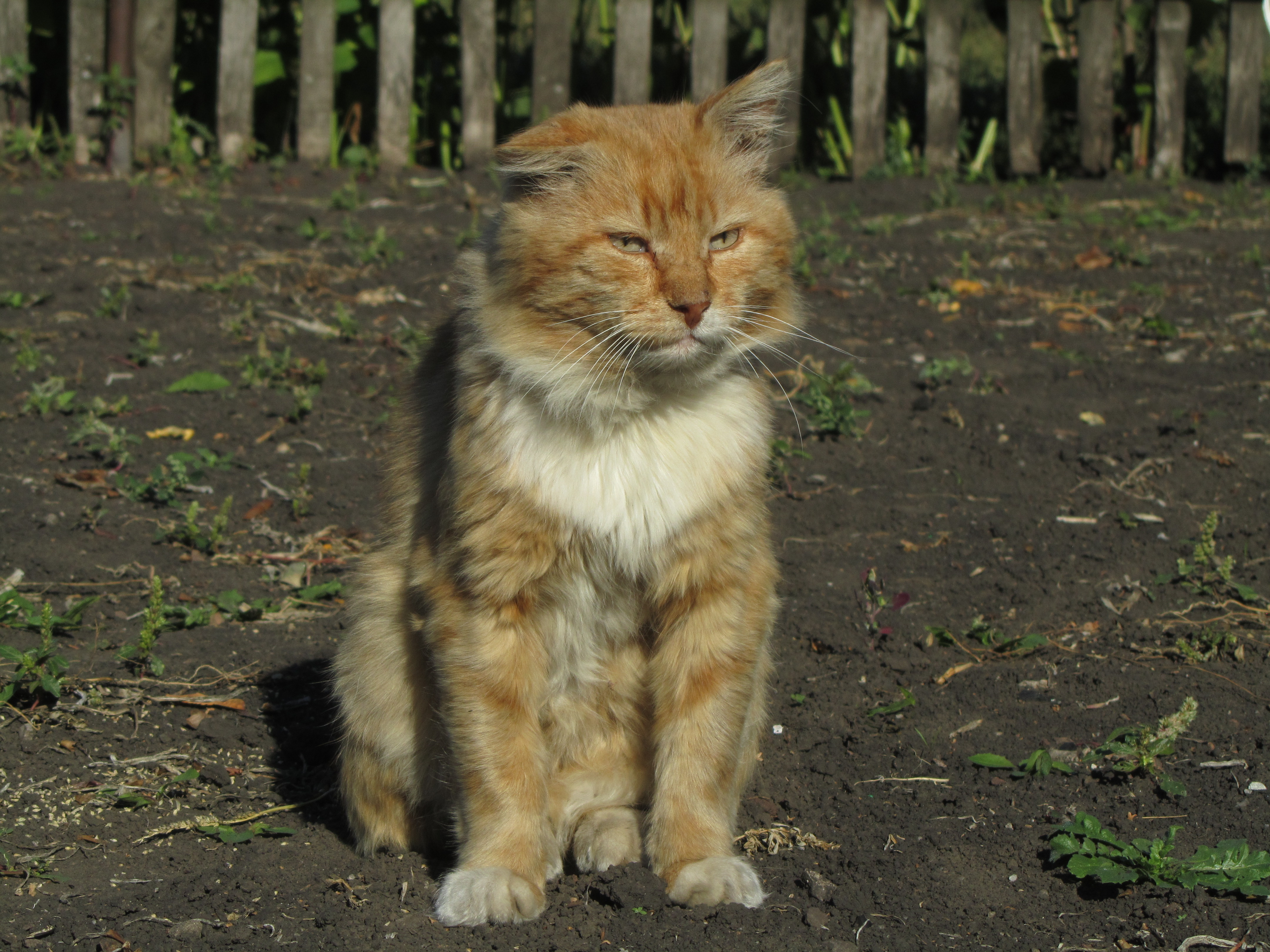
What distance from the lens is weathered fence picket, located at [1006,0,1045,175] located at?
796 centimetres

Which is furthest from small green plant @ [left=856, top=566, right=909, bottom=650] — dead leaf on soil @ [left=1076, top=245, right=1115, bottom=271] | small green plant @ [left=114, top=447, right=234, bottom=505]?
dead leaf on soil @ [left=1076, top=245, right=1115, bottom=271]

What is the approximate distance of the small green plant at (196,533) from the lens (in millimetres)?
4113

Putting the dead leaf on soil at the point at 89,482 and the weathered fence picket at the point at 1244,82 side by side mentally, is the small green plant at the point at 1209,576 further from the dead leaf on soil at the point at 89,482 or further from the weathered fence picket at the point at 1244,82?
the weathered fence picket at the point at 1244,82

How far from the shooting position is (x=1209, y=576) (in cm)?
385

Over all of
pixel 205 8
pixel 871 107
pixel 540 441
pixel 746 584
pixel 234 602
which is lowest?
pixel 234 602

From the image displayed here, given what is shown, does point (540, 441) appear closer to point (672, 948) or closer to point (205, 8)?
point (672, 948)

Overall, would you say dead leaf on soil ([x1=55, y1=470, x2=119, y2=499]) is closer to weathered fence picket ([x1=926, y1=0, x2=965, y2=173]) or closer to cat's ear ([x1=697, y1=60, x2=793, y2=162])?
cat's ear ([x1=697, y1=60, x2=793, y2=162])

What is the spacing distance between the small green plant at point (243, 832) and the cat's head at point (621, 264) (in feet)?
4.52

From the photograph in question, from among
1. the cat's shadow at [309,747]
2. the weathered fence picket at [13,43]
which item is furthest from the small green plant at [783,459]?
the weathered fence picket at [13,43]

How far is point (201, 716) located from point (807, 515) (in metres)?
2.29

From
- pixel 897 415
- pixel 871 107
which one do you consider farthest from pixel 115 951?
pixel 871 107

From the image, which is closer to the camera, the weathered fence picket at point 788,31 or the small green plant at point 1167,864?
the small green plant at point 1167,864

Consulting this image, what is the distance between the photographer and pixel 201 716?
11.3 ft

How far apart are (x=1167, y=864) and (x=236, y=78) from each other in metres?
7.50
